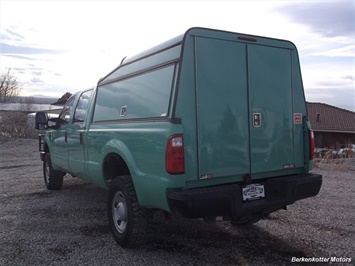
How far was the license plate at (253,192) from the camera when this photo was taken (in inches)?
154

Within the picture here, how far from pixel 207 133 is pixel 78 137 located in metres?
2.87

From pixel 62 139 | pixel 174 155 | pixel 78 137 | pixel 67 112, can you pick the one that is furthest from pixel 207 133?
pixel 67 112

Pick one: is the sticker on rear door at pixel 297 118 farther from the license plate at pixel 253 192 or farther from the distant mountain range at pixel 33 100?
the distant mountain range at pixel 33 100

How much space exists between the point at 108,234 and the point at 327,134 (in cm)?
3997

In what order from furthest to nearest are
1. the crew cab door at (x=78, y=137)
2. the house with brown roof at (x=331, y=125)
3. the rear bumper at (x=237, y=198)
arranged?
the house with brown roof at (x=331, y=125) → the crew cab door at (x=78, y=137) → the rear bumper at (x=237, y=198)

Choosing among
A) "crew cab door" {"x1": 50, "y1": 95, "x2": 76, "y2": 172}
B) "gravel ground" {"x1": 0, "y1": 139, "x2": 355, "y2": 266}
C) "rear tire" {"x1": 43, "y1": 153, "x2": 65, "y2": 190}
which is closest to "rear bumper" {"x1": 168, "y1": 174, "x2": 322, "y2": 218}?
"gravel ground" {"x1": 0, "y1": 139, "x2": 355, "y2": 266}

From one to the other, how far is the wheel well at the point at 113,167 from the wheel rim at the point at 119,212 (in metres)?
0.37

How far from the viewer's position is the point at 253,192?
4.00m

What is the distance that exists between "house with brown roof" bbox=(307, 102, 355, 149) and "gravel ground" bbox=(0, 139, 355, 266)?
3482 centimetres

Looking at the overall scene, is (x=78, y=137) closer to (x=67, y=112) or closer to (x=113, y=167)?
(x=67, y=112)

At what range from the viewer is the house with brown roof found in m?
39.1

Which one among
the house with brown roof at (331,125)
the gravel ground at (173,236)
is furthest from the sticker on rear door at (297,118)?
the house with brown roof at (331,125)

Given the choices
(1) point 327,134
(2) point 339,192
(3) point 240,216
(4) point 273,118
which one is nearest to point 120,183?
(3) point 240,216

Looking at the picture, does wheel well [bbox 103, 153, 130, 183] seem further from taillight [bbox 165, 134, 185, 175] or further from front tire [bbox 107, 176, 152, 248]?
taillight [bbox 165, 134, 185, 175]
